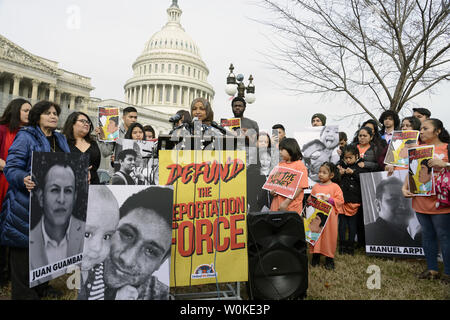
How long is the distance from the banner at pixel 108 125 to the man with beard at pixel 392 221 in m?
5.22

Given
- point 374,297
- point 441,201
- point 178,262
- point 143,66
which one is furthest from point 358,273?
point 143,66

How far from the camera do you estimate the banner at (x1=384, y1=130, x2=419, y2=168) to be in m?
4.69

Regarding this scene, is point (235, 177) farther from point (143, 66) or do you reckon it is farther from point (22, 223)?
point (143, 66)

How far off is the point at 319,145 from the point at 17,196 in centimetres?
496

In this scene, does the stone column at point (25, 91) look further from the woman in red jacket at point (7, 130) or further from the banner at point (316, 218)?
the banner at point (316, 218)

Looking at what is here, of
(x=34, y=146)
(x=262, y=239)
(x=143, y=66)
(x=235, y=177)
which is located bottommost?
(x=262, y=239)

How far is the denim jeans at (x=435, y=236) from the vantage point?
12.0 ft

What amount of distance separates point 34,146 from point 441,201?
442 cm

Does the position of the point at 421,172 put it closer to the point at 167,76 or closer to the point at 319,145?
the point at 319,145

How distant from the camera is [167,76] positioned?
72812 millimetres

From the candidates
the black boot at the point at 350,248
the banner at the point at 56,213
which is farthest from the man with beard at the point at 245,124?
the banner at the point at 56,213

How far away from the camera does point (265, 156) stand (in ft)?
18.8
